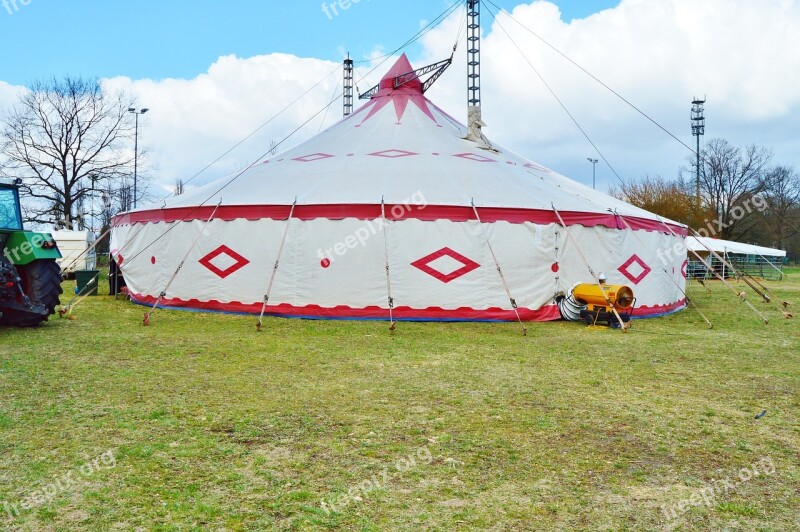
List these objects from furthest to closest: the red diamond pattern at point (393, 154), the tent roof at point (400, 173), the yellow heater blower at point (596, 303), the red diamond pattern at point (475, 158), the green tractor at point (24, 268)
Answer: the red diamond pattern at point (475, 158) < the red diamond pattern at point (393, 154) < the tent roof at point (400, 173) < the yellow heater blower at point (596, 303) < the green tractor at point (24, 268)

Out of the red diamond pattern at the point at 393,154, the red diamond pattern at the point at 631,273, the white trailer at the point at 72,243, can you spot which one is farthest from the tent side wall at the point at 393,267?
the white trailer at the point at 72,243

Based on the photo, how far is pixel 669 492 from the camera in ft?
10.4

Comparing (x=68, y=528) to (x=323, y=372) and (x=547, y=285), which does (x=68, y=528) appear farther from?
(x=547, y=285)

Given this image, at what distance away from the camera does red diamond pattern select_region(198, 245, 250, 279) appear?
412 inches

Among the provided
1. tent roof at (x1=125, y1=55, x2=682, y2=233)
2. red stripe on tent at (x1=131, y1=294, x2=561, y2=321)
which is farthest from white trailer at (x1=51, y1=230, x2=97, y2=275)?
red stripe on tent at (x1=131, y1=294, x2=561, y2=321)

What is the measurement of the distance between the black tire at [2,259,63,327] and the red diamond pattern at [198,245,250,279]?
2.72 metres

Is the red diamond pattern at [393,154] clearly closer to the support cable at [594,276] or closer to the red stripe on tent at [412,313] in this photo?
the support cable at [594,276]

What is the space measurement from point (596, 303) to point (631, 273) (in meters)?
1.64

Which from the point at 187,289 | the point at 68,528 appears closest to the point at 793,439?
the point at 68,528

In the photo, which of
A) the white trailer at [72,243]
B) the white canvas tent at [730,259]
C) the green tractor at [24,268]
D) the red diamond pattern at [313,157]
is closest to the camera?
the green tractor at [24,268]

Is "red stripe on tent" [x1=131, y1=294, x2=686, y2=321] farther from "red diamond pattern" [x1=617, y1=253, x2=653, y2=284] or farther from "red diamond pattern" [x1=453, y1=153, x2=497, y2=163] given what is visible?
"red diamond pattern" [x1=453, y1=153, x2=497, y2=163]

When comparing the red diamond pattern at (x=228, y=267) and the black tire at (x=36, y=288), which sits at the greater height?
the red diamond pattern at (x=228, y=267)

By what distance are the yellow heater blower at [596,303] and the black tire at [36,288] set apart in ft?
24.6

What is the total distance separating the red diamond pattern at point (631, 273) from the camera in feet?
36.1
